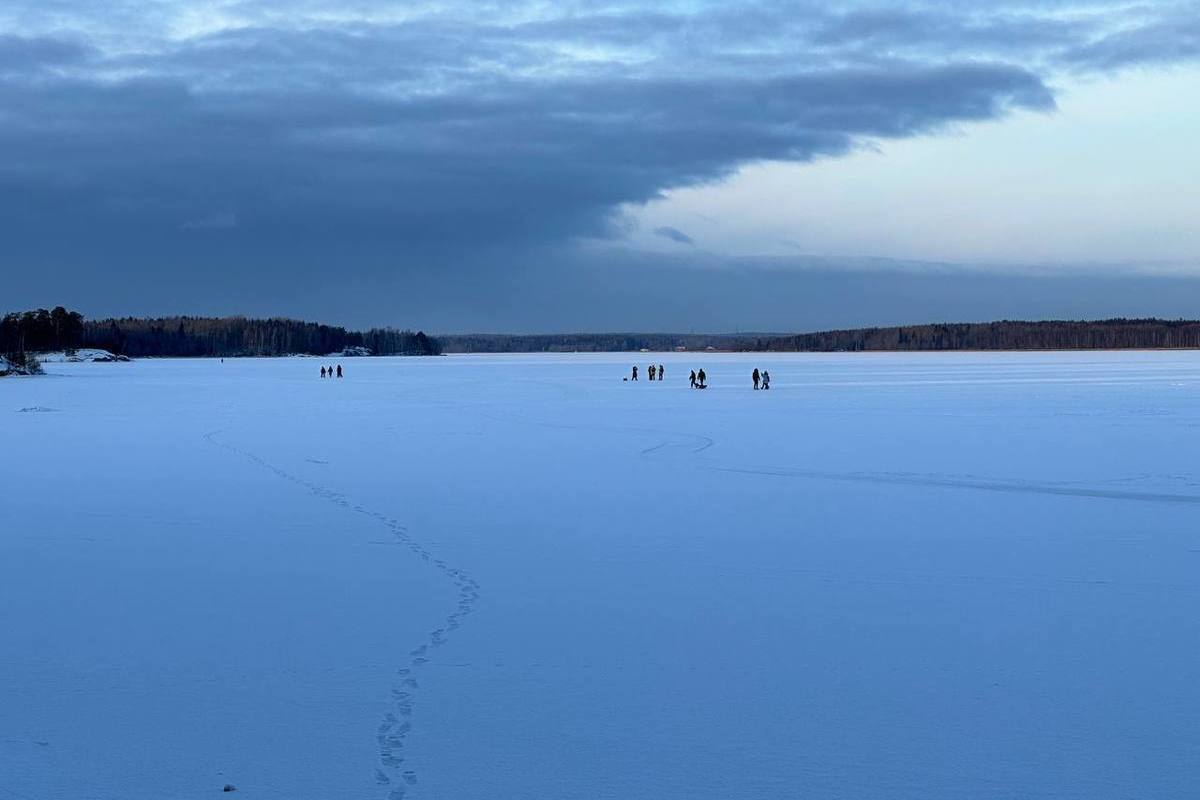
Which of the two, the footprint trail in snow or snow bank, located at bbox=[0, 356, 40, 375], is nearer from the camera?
the footprint trail in snow

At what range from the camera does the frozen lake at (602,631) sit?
4.09 metres

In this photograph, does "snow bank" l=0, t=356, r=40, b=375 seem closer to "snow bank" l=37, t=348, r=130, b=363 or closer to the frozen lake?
"snow bank" l=37, t=348, r=130, b=363

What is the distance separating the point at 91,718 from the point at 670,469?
9579 mm

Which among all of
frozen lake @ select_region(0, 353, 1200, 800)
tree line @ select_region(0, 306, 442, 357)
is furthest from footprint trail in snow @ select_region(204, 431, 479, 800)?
tree line @ select_region(0, 306, 442, 357)

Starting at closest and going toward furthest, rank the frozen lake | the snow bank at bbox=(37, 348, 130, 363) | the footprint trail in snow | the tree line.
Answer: the footprint trail in snow, the frozen lake, the snow bank at bbox=(37, 348, 130, 363), the tree line

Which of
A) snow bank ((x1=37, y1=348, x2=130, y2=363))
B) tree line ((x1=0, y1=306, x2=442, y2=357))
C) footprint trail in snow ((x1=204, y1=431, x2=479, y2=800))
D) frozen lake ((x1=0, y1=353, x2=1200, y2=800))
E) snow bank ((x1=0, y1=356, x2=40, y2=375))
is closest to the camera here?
footprint trail in snow ((x1=204, y1=431, x2=479, y2=800))

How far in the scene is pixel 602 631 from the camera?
5.94 metres

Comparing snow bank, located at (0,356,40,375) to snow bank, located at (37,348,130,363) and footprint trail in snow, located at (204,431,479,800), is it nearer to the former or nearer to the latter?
snow bank, located at (37,348,130,363)

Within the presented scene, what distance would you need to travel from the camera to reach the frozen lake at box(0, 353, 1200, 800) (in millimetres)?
4094

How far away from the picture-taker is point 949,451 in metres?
15.5

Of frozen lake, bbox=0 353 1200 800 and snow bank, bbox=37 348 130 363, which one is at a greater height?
snow bank, bbox=37 348 130 363

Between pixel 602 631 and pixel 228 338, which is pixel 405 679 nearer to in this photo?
pixel 602 631

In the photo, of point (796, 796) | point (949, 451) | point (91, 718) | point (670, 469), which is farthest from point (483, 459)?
point (796, 796)

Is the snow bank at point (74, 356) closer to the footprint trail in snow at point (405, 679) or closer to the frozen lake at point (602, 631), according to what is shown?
the frozen lake at point (602, 631)
